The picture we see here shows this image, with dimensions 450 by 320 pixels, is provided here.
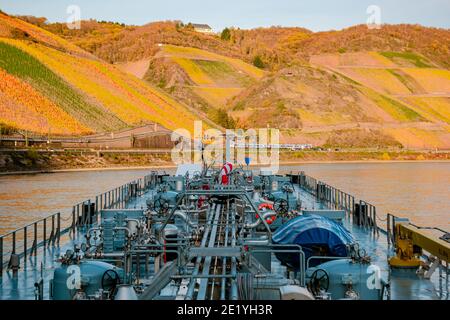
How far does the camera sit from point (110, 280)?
14.7m

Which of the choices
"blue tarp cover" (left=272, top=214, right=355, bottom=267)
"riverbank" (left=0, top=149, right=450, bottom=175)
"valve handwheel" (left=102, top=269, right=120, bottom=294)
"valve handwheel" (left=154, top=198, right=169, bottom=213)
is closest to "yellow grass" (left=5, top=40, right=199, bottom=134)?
"riverbank" (left=0, top=149, right=450, bottom=175)

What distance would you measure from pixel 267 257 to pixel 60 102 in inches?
4332

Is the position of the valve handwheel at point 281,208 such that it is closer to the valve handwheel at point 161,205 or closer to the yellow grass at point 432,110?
the valve handwheel at point 161,205

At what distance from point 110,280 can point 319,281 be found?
3982 millimetres

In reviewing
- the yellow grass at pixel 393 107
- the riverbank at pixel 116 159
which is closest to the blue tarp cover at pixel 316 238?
the riverbank at pixel 116 159

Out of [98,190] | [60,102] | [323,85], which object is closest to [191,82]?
[323,85]

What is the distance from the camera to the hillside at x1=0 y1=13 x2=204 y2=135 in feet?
372

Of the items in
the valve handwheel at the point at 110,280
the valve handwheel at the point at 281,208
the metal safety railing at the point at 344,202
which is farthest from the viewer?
the metal safety railing at the point at 344,202

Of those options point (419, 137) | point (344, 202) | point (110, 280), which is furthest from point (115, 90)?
point (110, 280)

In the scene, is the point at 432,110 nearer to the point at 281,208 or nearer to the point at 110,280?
the point at 281,208

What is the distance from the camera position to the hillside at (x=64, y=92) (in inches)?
4461

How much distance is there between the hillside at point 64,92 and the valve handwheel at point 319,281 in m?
92.0

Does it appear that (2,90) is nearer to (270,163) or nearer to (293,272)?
(270,163)
